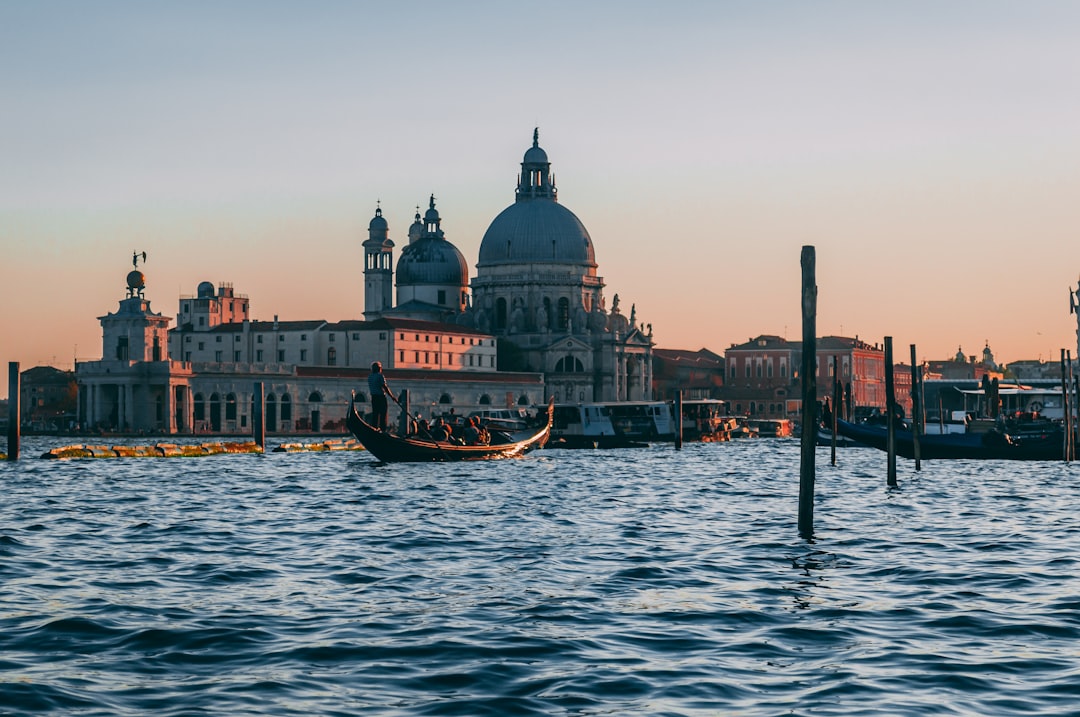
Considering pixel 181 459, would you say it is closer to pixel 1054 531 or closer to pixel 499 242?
pixel 1054 531

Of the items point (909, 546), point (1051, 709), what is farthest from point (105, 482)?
point (1051, 709)

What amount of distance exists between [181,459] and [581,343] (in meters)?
79.4

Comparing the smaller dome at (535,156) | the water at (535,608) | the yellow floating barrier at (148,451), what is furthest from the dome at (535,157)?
the water at (535,608)

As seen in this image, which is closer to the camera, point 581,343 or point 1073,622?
point 1073,622

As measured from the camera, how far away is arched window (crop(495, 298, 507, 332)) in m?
137

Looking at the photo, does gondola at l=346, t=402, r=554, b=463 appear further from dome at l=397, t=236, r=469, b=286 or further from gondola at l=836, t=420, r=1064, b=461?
dome at l=397, t=236, r=469, b=286

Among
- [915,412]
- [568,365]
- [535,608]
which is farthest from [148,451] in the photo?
[568,365]

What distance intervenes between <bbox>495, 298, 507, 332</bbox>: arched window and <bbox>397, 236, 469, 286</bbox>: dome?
6.89 metres

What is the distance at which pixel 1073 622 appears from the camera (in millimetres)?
14977

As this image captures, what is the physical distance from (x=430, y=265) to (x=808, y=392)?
119 metres

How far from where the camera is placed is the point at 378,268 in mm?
145125

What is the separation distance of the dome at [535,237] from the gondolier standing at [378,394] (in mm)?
88510

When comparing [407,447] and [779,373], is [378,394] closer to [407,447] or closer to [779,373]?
[407,447]

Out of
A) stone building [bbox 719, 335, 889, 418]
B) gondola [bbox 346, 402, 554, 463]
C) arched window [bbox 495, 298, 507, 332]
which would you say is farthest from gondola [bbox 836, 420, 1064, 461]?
stone building [bbox 719, 335, 889, 418]
